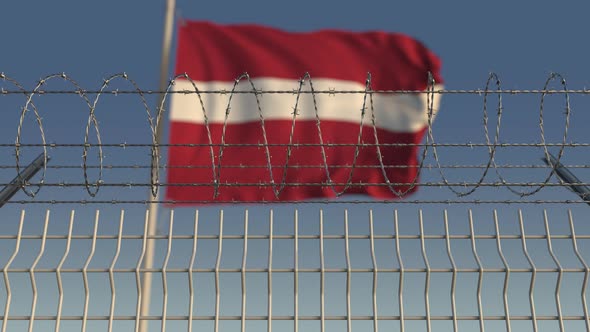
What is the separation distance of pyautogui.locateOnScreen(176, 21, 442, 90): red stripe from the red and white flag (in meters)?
0.02

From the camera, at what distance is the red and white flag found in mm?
12977

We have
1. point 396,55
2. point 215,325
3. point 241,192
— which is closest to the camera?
point 215,325

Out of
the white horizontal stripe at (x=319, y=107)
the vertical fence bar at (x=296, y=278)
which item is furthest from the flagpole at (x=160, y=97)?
the vertical fence bar at (x=296, y=278)

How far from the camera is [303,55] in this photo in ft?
47.8

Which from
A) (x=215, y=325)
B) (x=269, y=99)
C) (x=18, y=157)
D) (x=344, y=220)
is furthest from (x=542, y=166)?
(x=269, y=99)

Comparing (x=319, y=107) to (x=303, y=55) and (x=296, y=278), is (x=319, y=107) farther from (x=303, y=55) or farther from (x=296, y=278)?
(x=296, y=278)

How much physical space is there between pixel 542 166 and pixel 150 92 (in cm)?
415

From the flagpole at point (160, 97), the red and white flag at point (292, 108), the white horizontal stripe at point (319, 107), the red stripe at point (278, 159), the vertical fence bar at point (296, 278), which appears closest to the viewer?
the vertical fence bar at point (296, 278)

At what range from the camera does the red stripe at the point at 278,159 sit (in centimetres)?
1270

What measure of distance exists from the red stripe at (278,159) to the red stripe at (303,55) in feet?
4.45

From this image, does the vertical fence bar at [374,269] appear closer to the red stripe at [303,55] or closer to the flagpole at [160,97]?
the flagpole at [160,97]

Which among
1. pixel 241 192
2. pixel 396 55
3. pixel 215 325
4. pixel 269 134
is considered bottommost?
pixel 215 325

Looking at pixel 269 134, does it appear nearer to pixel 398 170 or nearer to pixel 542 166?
pixel 398 170

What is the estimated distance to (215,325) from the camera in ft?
19.5
